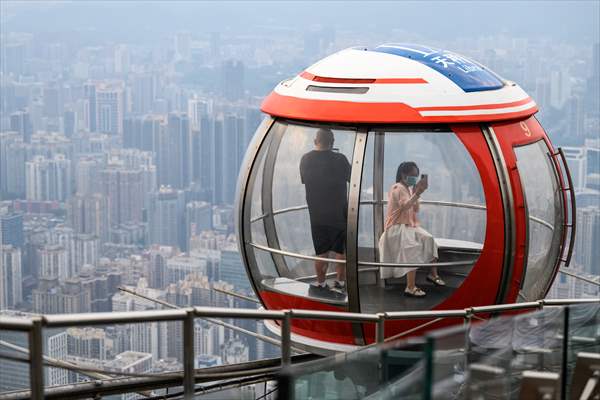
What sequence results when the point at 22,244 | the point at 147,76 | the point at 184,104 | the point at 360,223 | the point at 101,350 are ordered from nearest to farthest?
1. the point at 360,223
2. the point at 101,350
3. the point at 22,244
4. the point at 184,104
5. the point at 147,76

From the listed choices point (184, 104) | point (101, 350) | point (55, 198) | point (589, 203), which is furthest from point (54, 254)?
point (101, 350)

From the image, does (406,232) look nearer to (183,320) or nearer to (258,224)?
(258,224)

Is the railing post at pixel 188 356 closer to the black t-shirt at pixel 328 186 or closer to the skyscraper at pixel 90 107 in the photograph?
the black t-shirt at pixel 328 186

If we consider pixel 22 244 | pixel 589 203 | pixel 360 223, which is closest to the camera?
pixel 360 223

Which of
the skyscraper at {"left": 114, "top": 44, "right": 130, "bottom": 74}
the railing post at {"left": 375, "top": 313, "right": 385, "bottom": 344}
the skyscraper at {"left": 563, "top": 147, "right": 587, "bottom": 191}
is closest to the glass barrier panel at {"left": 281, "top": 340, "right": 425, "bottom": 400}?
the railing post at {"left": 375, "top": 313, "right": 385, "bottom": 344}

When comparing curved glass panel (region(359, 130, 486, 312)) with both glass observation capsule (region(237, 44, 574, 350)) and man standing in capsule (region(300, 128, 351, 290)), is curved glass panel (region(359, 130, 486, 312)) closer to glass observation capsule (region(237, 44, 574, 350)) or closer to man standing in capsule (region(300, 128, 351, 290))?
glass observation capsule (region(237, 44, 574, 350))

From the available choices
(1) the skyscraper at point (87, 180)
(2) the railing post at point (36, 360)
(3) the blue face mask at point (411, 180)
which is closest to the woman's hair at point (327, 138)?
(3) the blue face mask at point (411, 180)

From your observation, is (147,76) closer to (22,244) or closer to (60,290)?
(22,244)
